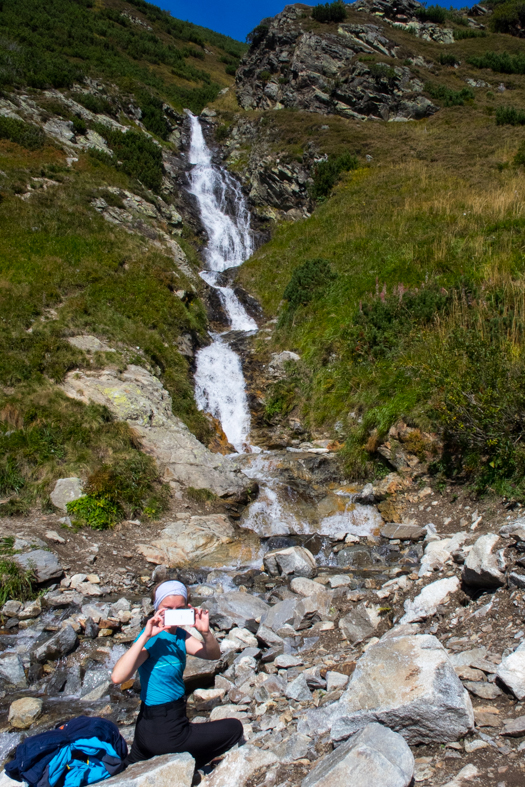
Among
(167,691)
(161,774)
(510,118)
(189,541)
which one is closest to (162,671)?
(167,691)

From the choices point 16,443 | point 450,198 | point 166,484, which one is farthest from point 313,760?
point 450,198

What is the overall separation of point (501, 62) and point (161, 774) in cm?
5841

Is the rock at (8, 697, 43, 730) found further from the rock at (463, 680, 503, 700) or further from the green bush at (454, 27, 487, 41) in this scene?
the green bush at (454, 27, 487, 41)

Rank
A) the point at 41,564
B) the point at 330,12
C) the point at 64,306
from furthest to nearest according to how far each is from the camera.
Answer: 1. the point at 330,12
2. the point at 64,306
3. the point at 41,564

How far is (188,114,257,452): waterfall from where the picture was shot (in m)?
13.7

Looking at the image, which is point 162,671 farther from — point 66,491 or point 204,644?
point 66,491

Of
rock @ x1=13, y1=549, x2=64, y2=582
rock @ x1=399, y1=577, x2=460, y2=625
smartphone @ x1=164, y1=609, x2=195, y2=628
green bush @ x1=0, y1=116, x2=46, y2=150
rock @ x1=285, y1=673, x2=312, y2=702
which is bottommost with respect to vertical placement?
rock @ x1=13, y1=549, x2=64, y2=582

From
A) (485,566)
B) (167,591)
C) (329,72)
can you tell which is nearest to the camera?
(167,591)

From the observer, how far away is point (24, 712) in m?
3.82

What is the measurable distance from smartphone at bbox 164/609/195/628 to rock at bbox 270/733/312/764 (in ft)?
3.19

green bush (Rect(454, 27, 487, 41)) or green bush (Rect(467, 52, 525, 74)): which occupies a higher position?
green bush (Rect(454, 27, 487, 41))

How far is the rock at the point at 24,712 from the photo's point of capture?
12.3 ft

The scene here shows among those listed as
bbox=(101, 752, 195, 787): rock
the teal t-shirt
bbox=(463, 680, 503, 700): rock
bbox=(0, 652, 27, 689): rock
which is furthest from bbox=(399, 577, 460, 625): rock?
bbox=(0, 652, 27, 689): rock

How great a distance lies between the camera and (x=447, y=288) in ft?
35.6
